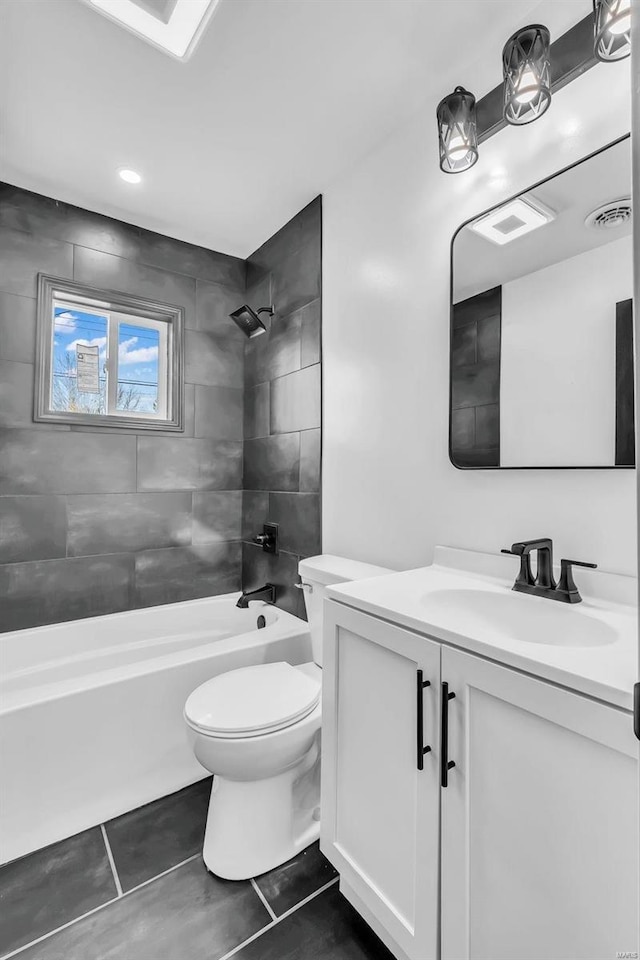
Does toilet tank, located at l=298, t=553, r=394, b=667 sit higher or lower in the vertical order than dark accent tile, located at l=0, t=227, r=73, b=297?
lower

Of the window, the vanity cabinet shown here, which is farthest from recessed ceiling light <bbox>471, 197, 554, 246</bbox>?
the window

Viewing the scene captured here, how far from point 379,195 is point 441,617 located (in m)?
1.76

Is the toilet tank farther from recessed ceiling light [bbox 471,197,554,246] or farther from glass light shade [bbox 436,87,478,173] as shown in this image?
glass light shade [bbox 436,87,478,173]

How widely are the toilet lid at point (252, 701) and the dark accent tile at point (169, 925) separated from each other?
47 cm

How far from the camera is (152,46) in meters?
1.48

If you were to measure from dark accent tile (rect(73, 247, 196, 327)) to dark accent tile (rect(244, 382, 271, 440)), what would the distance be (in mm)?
548

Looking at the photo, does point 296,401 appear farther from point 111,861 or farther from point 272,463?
point 111,861

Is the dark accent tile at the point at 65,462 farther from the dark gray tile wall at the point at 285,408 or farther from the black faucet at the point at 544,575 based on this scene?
the black faucet at the point at 544,575

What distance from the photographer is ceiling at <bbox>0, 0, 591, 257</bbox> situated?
4.57 feet

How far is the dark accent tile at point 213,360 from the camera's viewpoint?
2.74m

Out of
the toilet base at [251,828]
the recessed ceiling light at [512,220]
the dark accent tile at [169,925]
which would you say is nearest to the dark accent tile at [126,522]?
the toilet base at [251,828]

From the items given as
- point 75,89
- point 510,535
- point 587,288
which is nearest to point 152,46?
point 75,89

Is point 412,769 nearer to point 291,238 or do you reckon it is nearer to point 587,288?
point 587,288

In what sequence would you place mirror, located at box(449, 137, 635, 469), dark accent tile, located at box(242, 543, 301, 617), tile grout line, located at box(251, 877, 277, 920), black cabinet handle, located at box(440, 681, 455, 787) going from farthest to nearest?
1. dark accent tile, located at box(242, 543, 301, 617)
2. tile grout line, located at box(251, 877, 277, 920)
3. mirror, located at box(449, 137, 635, 469)
4. black cabinet handle, located at box(440, 681, 455, 787)
